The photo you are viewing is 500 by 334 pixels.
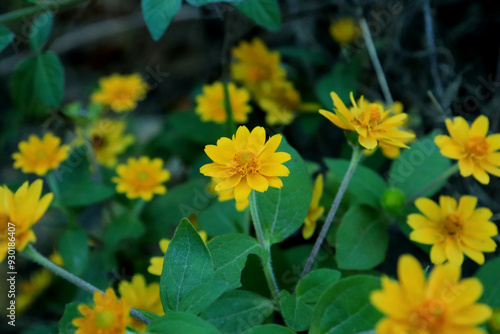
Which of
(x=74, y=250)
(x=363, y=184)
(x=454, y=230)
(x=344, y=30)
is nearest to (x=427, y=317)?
(x=454, y=230)

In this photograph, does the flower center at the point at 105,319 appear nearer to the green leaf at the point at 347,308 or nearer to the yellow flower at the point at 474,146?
the green leaf at the point at 347,308

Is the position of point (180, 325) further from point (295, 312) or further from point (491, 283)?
point (491, 283)

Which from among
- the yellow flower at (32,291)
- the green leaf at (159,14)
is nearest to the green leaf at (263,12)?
the green leaf at (159,14)

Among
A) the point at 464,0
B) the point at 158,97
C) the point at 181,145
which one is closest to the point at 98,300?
the point at 181,145

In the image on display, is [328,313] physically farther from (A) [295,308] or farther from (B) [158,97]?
(B) [158,97]

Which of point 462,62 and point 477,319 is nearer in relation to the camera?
point 477,319

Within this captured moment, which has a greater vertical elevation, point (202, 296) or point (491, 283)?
point (202, 296)
